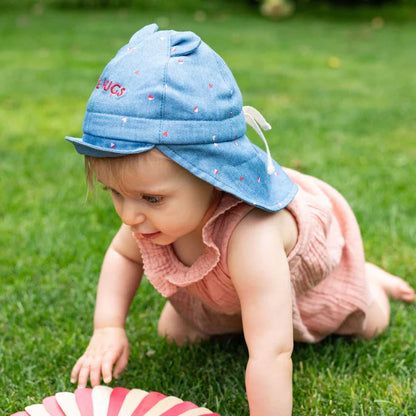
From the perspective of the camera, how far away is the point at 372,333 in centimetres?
205

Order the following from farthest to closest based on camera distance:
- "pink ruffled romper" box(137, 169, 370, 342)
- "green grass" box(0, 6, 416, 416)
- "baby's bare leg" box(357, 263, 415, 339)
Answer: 1. "baby's bare leg" box(357, 263, 415, 339)
2. "green grass" box(0, 6, 416, 416)
3. "pink ruffled romper" box(137, 169, 370, 342)

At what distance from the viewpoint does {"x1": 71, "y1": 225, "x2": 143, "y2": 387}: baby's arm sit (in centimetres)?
169

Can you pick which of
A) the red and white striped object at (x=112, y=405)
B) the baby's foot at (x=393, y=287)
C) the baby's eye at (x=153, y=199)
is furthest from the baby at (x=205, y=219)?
the baby's foot at (x=393, y=287)

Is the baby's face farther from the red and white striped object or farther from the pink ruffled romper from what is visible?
the red and white striped object

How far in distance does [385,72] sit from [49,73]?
133 inches

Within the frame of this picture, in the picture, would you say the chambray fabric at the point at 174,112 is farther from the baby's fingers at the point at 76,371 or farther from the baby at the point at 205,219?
the baby's fingers at the point at 76,371

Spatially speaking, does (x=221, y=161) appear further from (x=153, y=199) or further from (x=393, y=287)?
(x=393, y=287)

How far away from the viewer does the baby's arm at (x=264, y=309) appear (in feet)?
4.76

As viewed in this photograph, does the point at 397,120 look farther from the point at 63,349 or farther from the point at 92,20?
the point at 92,20

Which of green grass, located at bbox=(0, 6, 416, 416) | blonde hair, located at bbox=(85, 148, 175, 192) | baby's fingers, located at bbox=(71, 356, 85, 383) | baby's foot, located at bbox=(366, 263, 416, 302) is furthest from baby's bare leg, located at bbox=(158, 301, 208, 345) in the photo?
blonde hair, located at bbox=(85, 148, 175, 192)

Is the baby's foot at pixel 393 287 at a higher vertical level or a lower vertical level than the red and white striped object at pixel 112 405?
lower

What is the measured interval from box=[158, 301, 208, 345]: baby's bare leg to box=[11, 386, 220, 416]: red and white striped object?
1.80ft

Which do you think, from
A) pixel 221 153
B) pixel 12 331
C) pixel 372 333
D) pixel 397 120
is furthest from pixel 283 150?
pixel 221 153

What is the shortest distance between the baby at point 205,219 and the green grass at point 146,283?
6.5 inches
